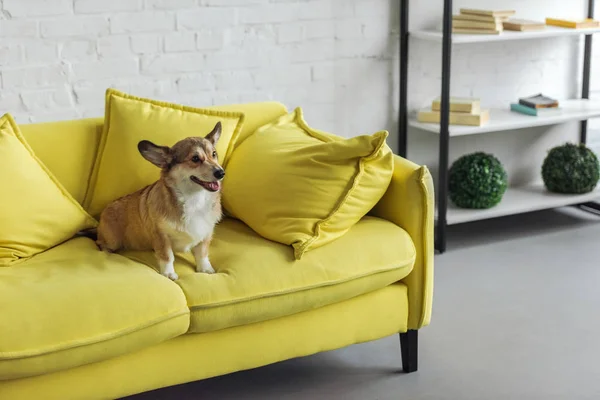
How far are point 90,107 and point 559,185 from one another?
2129 mm

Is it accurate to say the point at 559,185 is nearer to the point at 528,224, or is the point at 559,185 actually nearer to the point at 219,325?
the point at 528,224

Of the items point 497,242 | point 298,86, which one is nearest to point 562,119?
point 497,242

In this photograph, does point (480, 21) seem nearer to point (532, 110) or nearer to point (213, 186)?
point (532, 110)

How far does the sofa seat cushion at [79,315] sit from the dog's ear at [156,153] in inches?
11.5

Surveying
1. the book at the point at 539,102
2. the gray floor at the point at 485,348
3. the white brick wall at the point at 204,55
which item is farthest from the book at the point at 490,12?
the gray floor at the point at 485,348

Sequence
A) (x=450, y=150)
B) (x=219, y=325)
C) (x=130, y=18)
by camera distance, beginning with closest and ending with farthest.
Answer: (x=219, y=325)
(x=130, y=18)
(x=450, y=150)

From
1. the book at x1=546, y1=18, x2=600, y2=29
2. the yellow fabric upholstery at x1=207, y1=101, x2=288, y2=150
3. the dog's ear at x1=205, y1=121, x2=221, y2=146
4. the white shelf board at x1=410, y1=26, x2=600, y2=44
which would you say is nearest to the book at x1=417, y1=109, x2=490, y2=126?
the white shelf board at x1=410, y1=26, x2=600, y2=44

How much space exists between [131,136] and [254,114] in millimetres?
453

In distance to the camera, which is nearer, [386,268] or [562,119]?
[386,268]

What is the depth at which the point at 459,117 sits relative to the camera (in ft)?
11.8

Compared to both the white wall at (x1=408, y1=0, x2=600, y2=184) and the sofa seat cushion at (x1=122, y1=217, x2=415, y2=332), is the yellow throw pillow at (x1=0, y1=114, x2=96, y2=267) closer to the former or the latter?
the sofa seat cushion at (x1=122, y1=217, x2=415, y2=332)

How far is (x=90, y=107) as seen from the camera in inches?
128

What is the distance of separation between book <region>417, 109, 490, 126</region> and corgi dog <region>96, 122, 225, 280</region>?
144 cm

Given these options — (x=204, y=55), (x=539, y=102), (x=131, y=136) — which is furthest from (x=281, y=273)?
(x=539, y=102)
